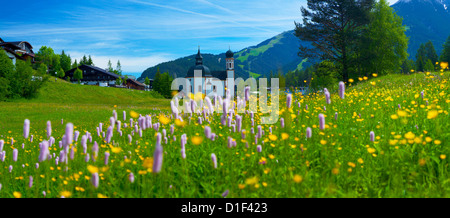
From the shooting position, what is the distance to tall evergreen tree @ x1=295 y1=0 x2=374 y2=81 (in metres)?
31.6

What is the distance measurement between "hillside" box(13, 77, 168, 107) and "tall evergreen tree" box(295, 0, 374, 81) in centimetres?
2783

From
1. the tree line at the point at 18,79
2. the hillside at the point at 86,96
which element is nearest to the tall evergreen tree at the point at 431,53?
the hillside at the point at 86,96

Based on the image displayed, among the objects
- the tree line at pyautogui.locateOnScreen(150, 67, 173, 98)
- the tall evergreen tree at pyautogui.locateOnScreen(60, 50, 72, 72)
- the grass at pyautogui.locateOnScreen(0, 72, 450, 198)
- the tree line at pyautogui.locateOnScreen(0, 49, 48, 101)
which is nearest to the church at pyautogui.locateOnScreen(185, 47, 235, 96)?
the tree line at pyautogui.locateOnScreen(150, 67, 173, 98)

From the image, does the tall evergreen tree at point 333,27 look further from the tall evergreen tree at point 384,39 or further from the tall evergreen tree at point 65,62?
the tall evergreen tree at point 65,62

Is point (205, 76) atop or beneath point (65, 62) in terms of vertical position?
beneath

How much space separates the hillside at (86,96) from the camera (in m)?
54.0

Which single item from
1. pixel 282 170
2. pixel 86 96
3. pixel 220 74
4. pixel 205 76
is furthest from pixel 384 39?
pixel 220 74

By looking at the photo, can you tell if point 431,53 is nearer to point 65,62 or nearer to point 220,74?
point 220,74

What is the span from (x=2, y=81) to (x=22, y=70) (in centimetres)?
694

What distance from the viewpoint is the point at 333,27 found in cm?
3284

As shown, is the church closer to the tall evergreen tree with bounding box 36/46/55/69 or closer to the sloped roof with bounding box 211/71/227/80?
the sloped roof with bounding box 211/71/227/80

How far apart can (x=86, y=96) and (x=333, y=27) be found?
169 feet

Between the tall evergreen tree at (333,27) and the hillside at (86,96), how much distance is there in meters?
27.8
